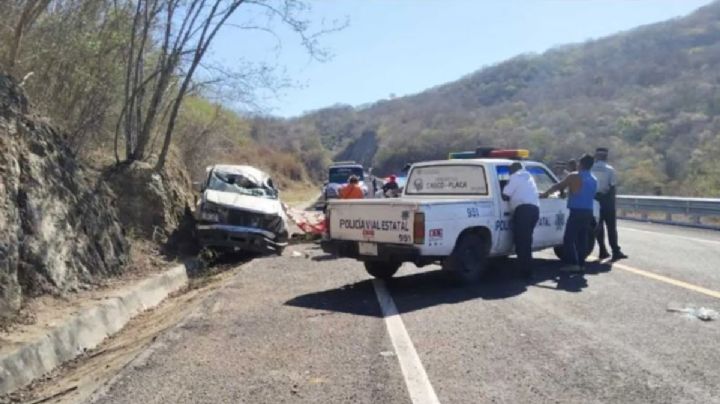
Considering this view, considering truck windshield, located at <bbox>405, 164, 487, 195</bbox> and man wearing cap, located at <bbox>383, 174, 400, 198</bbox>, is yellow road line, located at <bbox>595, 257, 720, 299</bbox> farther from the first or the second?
man wearing cap, located at <bbox>383, 174, 400, 198</bbox>

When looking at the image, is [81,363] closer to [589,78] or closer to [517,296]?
[517,296]

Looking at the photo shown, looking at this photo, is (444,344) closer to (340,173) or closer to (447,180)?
(447,180)

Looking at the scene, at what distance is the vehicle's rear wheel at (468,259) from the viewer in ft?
29.4

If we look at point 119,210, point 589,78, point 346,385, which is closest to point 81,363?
point 346,385

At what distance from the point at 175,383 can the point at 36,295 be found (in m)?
3.15

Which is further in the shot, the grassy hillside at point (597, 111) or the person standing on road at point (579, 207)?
the grassy hillside at point (597, 111)

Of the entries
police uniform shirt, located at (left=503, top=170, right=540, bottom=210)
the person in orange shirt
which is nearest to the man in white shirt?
police uniform shirt, located at (left=503, top=170, right=540, bottom=210)

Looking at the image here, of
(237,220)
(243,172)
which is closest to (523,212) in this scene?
(237,220)

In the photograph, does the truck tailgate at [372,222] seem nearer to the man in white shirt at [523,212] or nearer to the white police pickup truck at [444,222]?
the white police pickup truck at [444,222]

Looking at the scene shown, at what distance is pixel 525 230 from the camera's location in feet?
31.6

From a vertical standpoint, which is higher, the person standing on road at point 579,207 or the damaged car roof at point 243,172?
the damaged car roof at point 243,172

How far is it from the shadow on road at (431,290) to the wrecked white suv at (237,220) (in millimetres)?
3795

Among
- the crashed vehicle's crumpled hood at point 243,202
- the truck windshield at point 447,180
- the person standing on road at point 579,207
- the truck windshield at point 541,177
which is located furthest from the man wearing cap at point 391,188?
the person standing on road at point 579,207

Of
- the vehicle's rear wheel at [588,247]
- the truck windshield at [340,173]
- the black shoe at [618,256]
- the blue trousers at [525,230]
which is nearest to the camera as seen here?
the blue trousers at [525,230]
